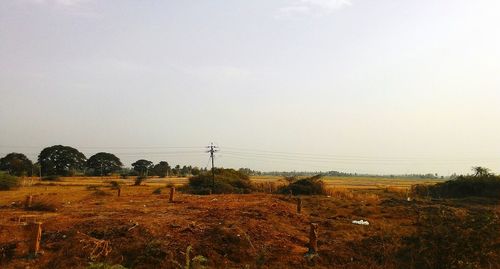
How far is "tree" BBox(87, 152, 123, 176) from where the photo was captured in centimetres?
8931

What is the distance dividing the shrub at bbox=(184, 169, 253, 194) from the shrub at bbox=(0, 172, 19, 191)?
51.6 feet

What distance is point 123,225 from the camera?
14.4 m

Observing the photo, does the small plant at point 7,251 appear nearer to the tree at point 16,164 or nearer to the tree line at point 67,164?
the tree line at point 67,164

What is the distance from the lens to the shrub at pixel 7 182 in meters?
41.0

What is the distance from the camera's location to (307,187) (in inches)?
1729

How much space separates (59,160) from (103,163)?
10.8 metres

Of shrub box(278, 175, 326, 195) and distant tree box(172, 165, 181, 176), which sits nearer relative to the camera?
shrub box(278, 175, 326, 195)

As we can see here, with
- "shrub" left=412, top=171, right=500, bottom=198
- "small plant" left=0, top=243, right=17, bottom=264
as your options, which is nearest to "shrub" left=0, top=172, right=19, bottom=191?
"small plant" left=0, top=243, right=17, bottom=264

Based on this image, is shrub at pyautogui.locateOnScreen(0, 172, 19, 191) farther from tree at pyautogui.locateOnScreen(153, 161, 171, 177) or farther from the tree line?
tree at pyautogui.locateOnScreen(153, 161, 171, 177)

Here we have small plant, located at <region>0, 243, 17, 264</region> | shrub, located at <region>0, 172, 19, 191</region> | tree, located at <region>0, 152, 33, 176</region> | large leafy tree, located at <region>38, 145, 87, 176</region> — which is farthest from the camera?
large leafy tree, located at <region>38, 145, 87, 176</region>

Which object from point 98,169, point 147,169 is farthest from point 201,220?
point 147,169

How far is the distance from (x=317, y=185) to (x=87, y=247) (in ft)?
110

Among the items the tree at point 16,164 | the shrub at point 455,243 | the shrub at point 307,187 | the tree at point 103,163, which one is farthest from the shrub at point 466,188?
the tree at point 103,163

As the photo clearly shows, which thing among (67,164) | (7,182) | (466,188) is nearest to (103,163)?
(67,164)
